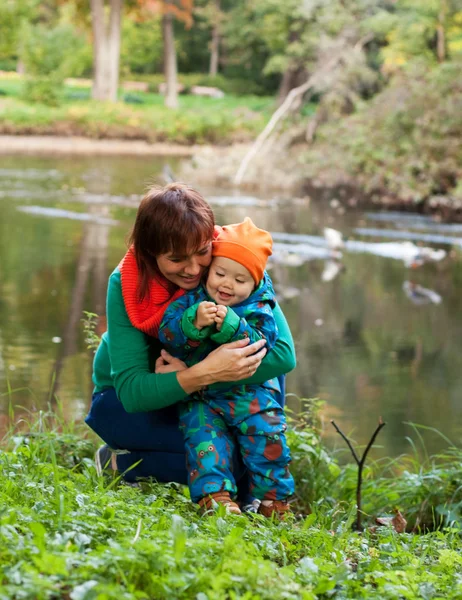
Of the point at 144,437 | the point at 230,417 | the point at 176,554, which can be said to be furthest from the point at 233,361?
the point at 176,554

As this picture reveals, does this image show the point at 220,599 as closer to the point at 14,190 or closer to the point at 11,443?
the point at 11,443

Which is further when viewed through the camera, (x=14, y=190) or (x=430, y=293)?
(x=14, y=190)

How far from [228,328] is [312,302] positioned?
5.65m

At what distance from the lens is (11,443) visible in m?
3.95

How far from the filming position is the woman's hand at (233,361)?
2.92 m

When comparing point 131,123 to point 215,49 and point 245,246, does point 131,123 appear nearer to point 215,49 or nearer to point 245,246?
point 215,49

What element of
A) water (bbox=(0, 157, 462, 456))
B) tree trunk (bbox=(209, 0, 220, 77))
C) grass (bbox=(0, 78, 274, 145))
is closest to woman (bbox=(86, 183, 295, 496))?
water (bbox=(0, 157, 462, 456))

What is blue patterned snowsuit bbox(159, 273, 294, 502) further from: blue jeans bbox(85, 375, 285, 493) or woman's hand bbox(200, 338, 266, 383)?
blue jeans bbox(85, 375, 285, 493)

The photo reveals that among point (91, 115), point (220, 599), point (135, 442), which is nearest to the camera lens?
point (220, 599)

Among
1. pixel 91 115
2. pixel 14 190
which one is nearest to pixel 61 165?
pixel 14 190

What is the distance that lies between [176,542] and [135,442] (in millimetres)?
1293

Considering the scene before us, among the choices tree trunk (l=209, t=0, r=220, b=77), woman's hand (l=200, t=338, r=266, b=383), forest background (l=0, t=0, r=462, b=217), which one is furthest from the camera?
tree trunk (l=209, t=0, r=220, b=77)

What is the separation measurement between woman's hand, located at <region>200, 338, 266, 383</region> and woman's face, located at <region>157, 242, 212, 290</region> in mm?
238

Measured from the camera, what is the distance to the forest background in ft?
49.8
